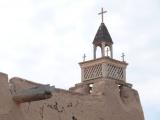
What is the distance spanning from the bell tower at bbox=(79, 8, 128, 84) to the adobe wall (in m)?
0.48

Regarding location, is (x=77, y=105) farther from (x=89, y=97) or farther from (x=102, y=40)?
(x=102, y=40)

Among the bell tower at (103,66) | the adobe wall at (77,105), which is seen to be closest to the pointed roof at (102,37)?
the bell tower at (103,66)

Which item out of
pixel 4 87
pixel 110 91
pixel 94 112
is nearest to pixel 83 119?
pixel 94 112

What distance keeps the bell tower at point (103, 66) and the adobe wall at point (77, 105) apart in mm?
480

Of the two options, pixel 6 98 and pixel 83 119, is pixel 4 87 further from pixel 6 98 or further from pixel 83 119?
pixel 83 119

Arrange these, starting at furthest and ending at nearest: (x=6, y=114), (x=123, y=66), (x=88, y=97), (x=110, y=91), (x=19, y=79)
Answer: (x=123, y=66)
(x=110, y=91)
(x=88, y=97)
(x=19, y=79)
(x=6, y=114)

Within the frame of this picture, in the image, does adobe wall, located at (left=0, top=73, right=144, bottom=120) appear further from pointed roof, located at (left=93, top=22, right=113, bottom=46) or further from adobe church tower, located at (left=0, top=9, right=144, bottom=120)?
pointed roof, located at (left=93, top=22, right=113, bottom=46)

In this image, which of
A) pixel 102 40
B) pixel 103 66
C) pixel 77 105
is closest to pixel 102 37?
pixel 102 40

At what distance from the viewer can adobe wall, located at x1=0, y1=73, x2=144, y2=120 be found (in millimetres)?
14680

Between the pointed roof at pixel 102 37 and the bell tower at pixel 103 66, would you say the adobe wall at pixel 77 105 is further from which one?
the pointed roof at pixel 102 37

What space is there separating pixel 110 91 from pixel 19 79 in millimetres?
5819

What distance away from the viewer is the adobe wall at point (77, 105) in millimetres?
14680

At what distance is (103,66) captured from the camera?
2227cm

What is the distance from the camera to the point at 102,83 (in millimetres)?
21781
